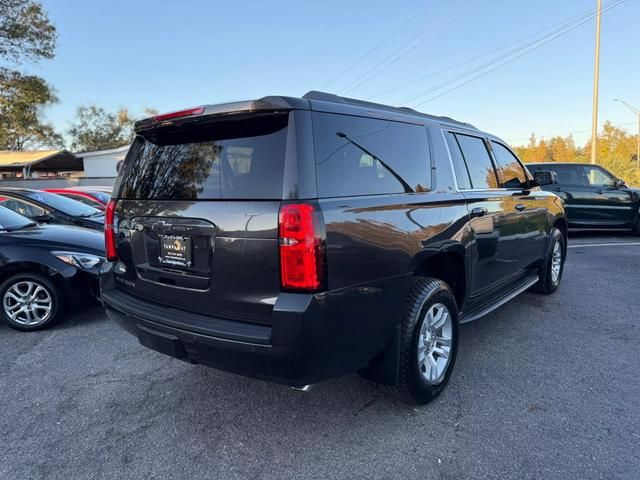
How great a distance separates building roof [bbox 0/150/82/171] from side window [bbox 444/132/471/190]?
33.2m

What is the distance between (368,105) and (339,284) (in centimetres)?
129

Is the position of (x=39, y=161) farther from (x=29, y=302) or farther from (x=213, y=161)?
(x=213, y=161)

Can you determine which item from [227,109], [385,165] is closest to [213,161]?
[227,109]

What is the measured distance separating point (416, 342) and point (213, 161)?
1.65 meters

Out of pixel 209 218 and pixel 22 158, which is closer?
pixel 209 218

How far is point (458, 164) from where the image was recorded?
3494mm

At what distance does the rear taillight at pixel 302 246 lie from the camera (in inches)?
82.7

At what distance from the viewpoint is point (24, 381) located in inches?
131

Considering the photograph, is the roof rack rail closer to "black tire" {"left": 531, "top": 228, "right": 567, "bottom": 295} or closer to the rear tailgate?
the rear tailgate

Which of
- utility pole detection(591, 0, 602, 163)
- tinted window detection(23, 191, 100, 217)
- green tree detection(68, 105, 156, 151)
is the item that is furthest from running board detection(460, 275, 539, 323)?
green tree detection(68, 105, 156, 151)

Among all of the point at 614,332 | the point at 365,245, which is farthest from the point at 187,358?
the point at 614,332

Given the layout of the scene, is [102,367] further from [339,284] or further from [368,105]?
[368,105]

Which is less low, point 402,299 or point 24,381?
point 402,299

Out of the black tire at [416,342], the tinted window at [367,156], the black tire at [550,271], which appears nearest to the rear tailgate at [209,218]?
the tinted window at [367,156]
